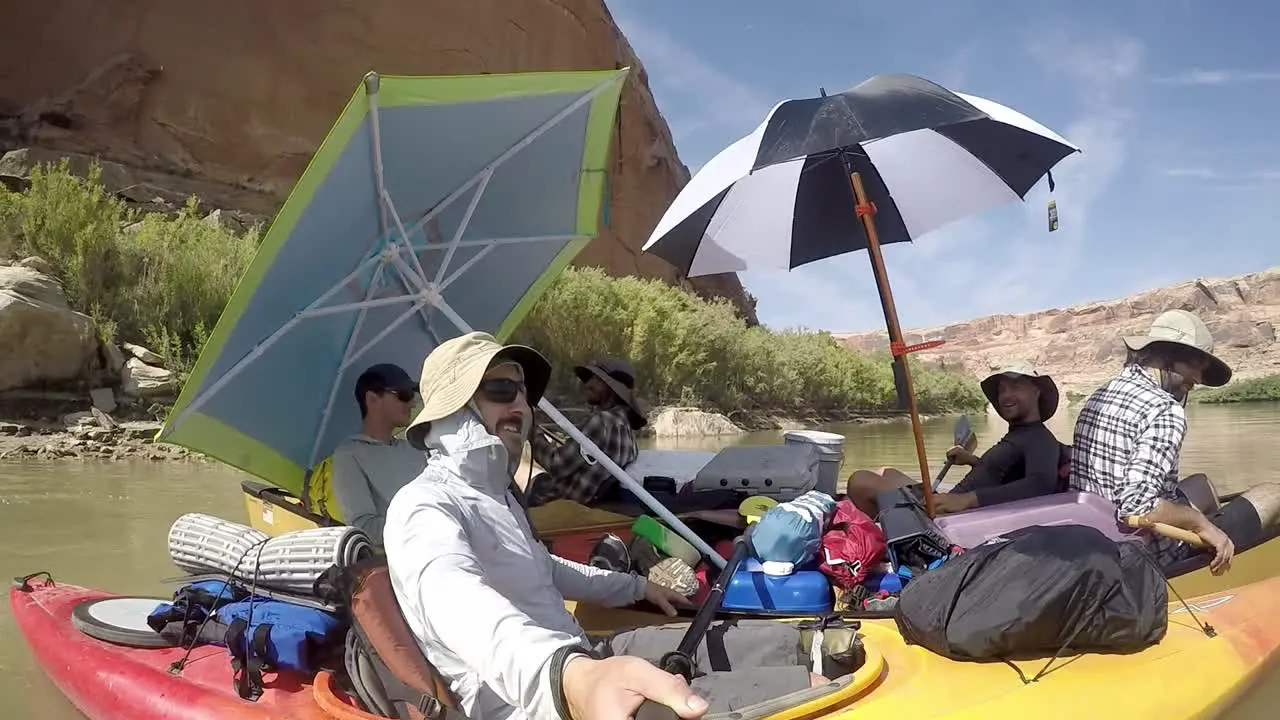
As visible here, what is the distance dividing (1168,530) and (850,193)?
2.48 metres

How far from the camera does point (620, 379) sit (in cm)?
466

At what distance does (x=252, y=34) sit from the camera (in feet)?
120

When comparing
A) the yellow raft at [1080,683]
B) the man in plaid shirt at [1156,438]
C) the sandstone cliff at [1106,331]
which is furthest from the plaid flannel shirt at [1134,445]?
the sandstone cliff at [1106,331]

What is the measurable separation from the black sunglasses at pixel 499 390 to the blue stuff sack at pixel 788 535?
1672mm

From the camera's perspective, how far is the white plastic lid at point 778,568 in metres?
3.43

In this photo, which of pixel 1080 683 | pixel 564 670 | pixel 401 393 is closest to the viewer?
pixel 564 670

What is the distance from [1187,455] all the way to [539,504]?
15.0 meters

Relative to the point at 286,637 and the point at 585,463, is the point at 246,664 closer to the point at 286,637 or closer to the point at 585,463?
the point at 286,637

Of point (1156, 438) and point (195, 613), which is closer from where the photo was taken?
point (195, 613)

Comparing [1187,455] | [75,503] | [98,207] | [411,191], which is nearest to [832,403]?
[1187,455]

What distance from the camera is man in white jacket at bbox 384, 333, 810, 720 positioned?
4.48ft

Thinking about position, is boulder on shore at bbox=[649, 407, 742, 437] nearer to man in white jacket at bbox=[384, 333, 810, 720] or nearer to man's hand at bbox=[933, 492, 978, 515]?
man's hand at bbox=[933, 492, 978, 515]

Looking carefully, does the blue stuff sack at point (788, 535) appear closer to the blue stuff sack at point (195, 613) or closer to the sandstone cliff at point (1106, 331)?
the blue stuff sack at point (195, 613)

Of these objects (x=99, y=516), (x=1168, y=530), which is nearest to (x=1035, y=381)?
(x=1168, y=530)
